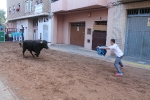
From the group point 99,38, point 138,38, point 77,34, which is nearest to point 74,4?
point 99,38

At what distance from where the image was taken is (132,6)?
1033cm

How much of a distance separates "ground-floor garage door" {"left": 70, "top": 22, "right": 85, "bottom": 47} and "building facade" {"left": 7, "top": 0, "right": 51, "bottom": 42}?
271 cm

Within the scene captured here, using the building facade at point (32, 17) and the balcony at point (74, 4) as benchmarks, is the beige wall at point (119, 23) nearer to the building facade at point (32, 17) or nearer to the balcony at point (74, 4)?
the balcony at point (74, 4)

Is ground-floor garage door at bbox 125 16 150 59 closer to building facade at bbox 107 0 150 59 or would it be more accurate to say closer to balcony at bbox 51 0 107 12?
building facade at bbox 107 0 150 59

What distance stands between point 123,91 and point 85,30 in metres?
11.3

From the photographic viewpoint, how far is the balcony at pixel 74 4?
12102mm

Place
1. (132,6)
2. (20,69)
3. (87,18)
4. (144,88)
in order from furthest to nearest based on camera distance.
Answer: (87,18) < (132,6) < (20,69) < (144,88)

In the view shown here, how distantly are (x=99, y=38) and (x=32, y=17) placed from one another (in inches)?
524

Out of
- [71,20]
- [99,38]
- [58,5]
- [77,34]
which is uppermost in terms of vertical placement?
[58,5]

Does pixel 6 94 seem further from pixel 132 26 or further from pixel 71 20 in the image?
pixel 71 20

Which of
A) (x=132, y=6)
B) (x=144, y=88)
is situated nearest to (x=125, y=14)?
(x=132, y=6)

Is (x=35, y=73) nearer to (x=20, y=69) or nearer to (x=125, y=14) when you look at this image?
(x=20, y=69)

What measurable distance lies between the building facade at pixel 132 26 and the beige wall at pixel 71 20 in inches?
87.2

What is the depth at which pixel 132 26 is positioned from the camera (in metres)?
10.8
